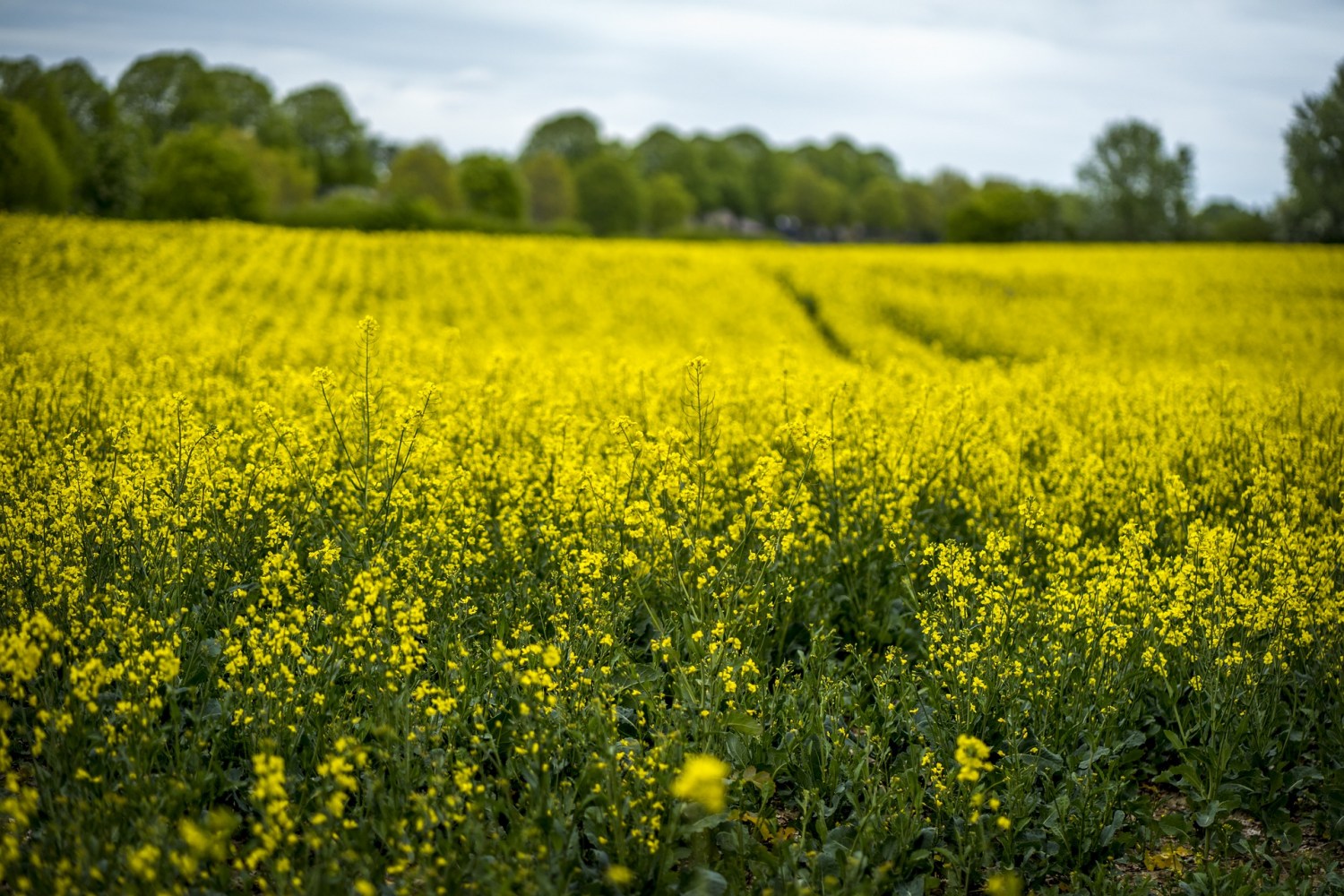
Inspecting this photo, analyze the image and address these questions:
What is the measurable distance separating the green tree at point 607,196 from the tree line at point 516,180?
13 centimetres

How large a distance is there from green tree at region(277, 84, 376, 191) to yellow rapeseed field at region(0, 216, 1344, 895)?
72.6 metres

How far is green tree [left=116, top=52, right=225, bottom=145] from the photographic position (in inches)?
2346

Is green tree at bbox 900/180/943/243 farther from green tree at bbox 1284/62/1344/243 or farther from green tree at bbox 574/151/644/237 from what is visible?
green tree at bbox 1284/62/1344/243

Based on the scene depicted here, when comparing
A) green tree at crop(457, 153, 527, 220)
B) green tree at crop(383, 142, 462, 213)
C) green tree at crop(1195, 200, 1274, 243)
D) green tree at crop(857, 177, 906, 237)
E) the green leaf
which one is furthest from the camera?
green tree at crop(857, 177, 906, 237)

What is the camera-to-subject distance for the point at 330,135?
77.9 m

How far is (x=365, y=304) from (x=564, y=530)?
16956 millimetres

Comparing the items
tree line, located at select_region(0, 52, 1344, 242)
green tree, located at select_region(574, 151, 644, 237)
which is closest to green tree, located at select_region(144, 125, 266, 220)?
tree line, located at select_region(0, 52, 1344, 242)

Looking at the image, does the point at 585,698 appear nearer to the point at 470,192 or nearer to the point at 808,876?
the point at 808,876

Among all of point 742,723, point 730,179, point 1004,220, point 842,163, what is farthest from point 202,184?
point 842,163

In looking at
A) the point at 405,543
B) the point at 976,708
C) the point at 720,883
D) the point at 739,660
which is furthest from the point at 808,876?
the point at 405,543

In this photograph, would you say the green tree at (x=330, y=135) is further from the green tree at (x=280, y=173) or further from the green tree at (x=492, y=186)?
the green tree at (x=492, y=186)

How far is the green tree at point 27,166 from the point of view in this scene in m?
27.9

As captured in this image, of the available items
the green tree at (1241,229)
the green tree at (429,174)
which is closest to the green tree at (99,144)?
the green tree at (429,174)

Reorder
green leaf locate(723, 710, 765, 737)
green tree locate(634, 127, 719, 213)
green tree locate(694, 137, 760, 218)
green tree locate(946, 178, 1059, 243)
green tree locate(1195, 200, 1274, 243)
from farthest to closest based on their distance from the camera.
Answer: green tree locate(694, 137, 760, 218) < green tree locate(634, 127, 719, 213) < green tree locate(946, 178, 1059, 243) < green tree locate(1195, 200, 1274, 243) < green leaf locate(723, 710, 765, 737)
